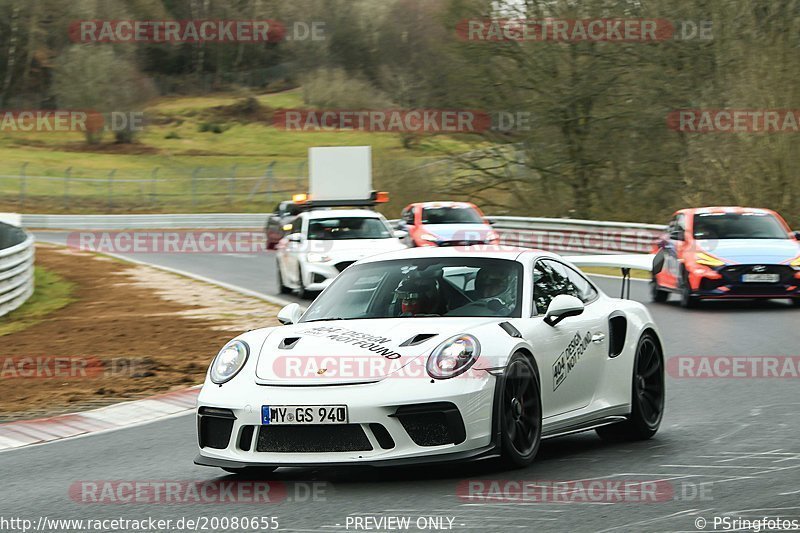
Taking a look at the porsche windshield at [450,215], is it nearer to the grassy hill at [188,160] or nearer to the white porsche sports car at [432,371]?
the grassy hill at [188,160]

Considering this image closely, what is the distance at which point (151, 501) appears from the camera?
679 cm

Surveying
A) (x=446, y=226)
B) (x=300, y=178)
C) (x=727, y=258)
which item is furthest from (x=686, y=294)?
(x=300, y=178)

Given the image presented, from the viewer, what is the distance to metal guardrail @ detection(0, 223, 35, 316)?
2064cm

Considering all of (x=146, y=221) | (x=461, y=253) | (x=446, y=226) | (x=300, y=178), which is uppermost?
(x=461, y=253)

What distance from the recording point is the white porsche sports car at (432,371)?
6.79 m

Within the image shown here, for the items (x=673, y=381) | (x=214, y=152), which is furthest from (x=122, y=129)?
(x=673, y=381)

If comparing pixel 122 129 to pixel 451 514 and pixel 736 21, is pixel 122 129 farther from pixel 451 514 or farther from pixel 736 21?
pixel 451 514

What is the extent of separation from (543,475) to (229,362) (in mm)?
1857

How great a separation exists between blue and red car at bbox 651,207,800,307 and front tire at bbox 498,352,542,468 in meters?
11.2

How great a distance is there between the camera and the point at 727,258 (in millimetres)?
18125

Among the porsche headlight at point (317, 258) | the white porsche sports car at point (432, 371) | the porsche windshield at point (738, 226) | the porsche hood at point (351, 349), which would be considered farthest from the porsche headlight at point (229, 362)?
the porsche headlight at point (317, 258)

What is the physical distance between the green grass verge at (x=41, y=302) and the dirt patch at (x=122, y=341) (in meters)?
0.24

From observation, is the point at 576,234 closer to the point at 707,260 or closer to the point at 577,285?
the point at 707,260

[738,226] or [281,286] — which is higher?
[738,226]
